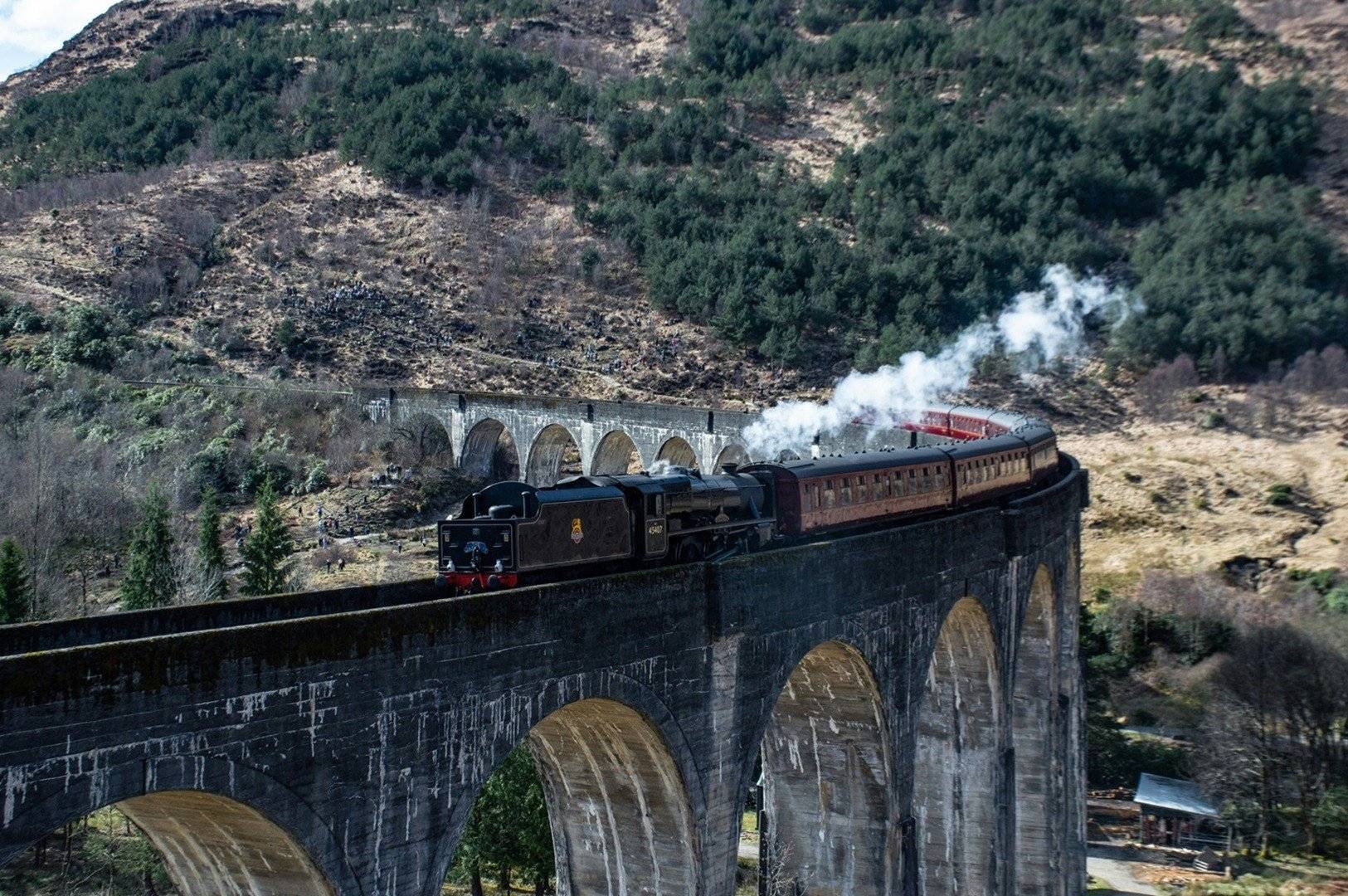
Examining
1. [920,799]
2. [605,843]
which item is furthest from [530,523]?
[920,799]

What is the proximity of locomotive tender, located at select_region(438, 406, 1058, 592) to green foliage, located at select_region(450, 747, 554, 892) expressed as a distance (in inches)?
303

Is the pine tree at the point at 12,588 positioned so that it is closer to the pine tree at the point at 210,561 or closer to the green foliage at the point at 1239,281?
the pine tree at the point at 210,561

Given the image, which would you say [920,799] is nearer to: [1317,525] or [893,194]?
[1317,525]

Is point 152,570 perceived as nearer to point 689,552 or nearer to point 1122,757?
point 689,552

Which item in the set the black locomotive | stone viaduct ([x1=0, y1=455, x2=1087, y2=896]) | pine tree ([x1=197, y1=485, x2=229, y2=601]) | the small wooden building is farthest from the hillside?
the black locomotive

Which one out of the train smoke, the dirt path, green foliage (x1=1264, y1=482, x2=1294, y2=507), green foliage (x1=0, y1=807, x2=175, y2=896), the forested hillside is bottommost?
the dirt path

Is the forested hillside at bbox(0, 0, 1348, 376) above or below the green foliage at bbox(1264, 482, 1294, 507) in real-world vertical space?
above

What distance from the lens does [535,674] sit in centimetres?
1161

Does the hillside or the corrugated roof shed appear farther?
the hillside

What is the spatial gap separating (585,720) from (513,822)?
37.2ft

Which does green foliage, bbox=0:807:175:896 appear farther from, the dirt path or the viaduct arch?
the viaduct arch

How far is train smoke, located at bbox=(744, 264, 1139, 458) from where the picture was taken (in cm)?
5292

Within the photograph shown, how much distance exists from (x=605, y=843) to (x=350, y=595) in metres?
3.83

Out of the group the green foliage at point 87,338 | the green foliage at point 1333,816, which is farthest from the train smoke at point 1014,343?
the green foliage at point 87,338
